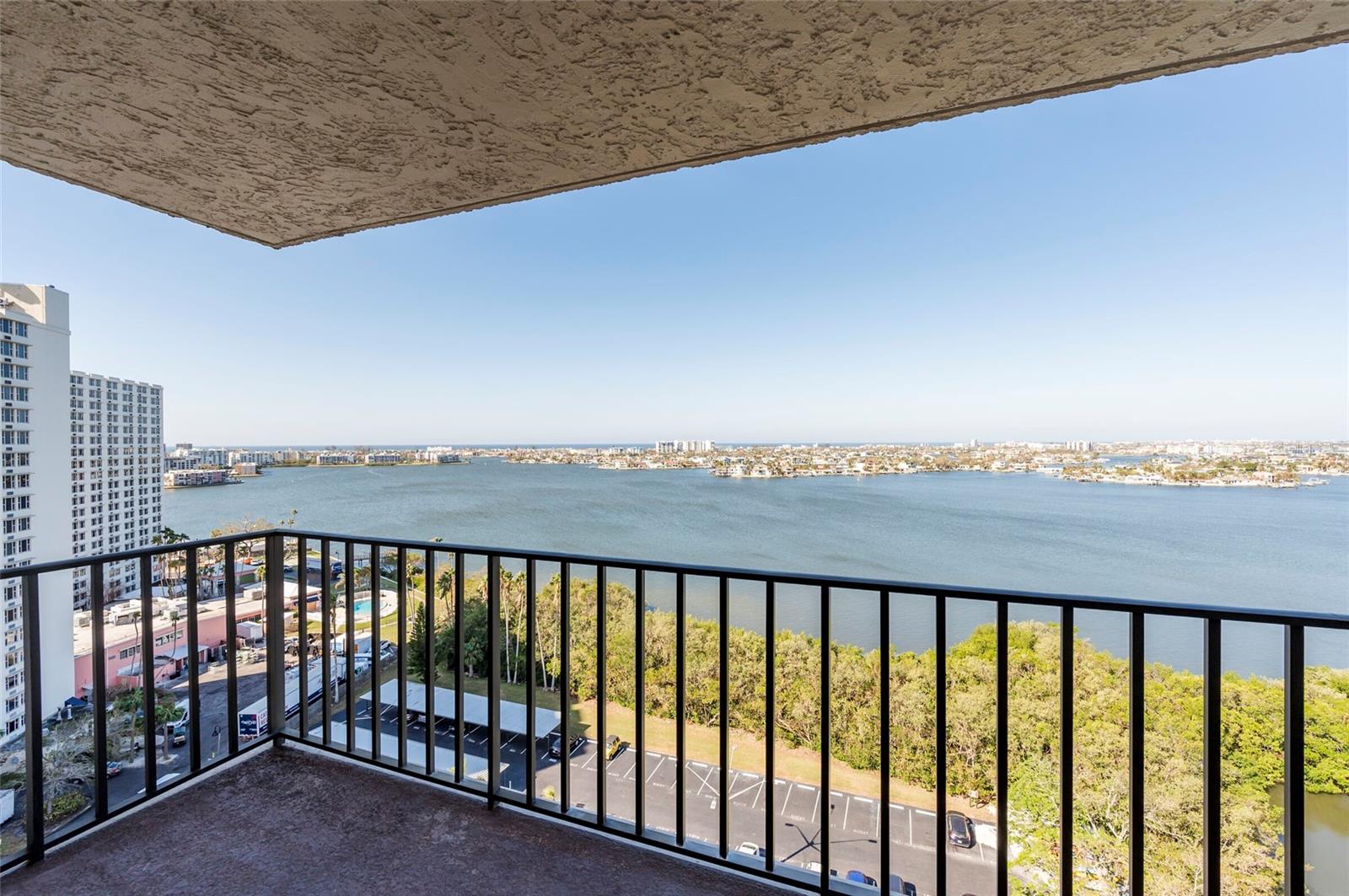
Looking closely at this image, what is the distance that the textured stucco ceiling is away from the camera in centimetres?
111

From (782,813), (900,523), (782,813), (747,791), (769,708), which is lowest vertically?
(747,791)

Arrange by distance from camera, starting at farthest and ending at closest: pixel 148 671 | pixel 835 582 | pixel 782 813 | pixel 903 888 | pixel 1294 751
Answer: pixel 782 813 < pixel 903 888 < pixel 148 671 < pixel 835 582 < pixel 1294 751

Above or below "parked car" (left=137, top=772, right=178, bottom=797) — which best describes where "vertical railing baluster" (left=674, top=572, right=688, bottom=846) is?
Result: above

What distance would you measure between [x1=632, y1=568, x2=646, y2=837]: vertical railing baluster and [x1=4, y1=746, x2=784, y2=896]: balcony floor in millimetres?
127

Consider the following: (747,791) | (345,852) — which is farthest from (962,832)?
(345,852)

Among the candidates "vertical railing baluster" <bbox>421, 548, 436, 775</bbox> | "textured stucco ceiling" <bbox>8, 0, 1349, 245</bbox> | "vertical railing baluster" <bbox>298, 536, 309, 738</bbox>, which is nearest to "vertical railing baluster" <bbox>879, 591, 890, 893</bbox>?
"textured stucco ceiling" <bbox>8, 0, 1349, 245</bbox>

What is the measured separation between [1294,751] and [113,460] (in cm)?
1120

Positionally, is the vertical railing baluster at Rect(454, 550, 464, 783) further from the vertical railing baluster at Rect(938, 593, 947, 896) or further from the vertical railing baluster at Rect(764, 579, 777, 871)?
the vertical railing baluster at Rect(938, 593, 947, 896)

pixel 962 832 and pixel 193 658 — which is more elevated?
pixel 193 658

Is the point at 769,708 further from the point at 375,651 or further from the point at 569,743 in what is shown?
the point at 375,651

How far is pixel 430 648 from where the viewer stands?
1918 mm

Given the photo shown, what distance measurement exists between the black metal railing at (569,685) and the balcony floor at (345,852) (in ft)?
0.22

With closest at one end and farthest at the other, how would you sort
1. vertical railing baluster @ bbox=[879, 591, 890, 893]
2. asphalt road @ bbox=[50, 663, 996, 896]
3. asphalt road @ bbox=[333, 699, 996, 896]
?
vertical railing baluster @ bbox=[879, 591, 890, 893], asphalt road @ bbox=[50, 663, 996, 896], asphalt road @ bbox=[333, 699, 996, 896]

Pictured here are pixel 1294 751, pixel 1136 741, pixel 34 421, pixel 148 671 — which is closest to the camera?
pixel 1294 751
